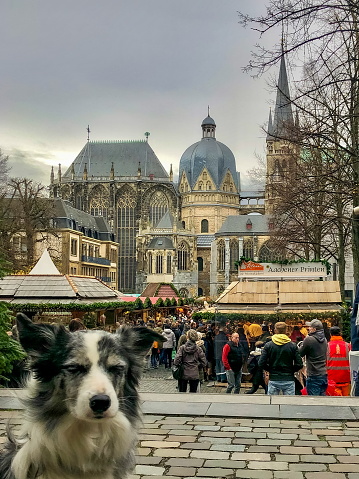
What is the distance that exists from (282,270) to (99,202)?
68.7 metres

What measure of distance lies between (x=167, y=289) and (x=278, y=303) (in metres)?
26.2

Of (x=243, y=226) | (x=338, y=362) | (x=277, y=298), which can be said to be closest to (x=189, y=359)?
(x=338, y=362)

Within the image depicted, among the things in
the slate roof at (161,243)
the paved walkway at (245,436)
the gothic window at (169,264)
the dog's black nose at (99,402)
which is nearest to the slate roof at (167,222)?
the slate roof at (161,243)

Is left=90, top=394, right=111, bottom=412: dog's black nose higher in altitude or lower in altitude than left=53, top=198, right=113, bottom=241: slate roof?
lower

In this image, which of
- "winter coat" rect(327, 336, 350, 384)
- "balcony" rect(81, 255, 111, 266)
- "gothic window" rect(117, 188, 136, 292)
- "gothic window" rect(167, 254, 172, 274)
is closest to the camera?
"winter coat" rect(327, 336, 350, 384)

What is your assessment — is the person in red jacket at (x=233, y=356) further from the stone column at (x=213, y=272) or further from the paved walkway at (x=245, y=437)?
the stone column at (x=213, y=272)

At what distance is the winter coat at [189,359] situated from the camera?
35.1ft

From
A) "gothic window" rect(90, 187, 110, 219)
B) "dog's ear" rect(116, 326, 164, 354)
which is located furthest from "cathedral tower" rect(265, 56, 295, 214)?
"gothic window" rect(90, 187, 110, 219)

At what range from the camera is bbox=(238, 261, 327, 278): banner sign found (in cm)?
1891

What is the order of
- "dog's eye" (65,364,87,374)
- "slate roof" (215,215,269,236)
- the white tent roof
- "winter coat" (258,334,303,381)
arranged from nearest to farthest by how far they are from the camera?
"dog's eye" (65,364,87,374), "winter coat" (258,334,303,381), the white tent roof, "slate roof" (215,215,269,236)

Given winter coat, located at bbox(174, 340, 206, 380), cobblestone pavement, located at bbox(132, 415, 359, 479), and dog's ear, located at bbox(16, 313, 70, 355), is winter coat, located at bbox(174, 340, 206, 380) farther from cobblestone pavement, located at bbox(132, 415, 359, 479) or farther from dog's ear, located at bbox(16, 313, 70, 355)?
dog's ear, located at bbox(16, 313, 70, 355)

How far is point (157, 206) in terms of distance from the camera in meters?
86.2

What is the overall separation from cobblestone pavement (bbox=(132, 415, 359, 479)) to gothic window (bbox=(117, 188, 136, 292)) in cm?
7667

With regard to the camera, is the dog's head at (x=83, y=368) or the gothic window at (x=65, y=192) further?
the gothic window at (x=65, y=192)
